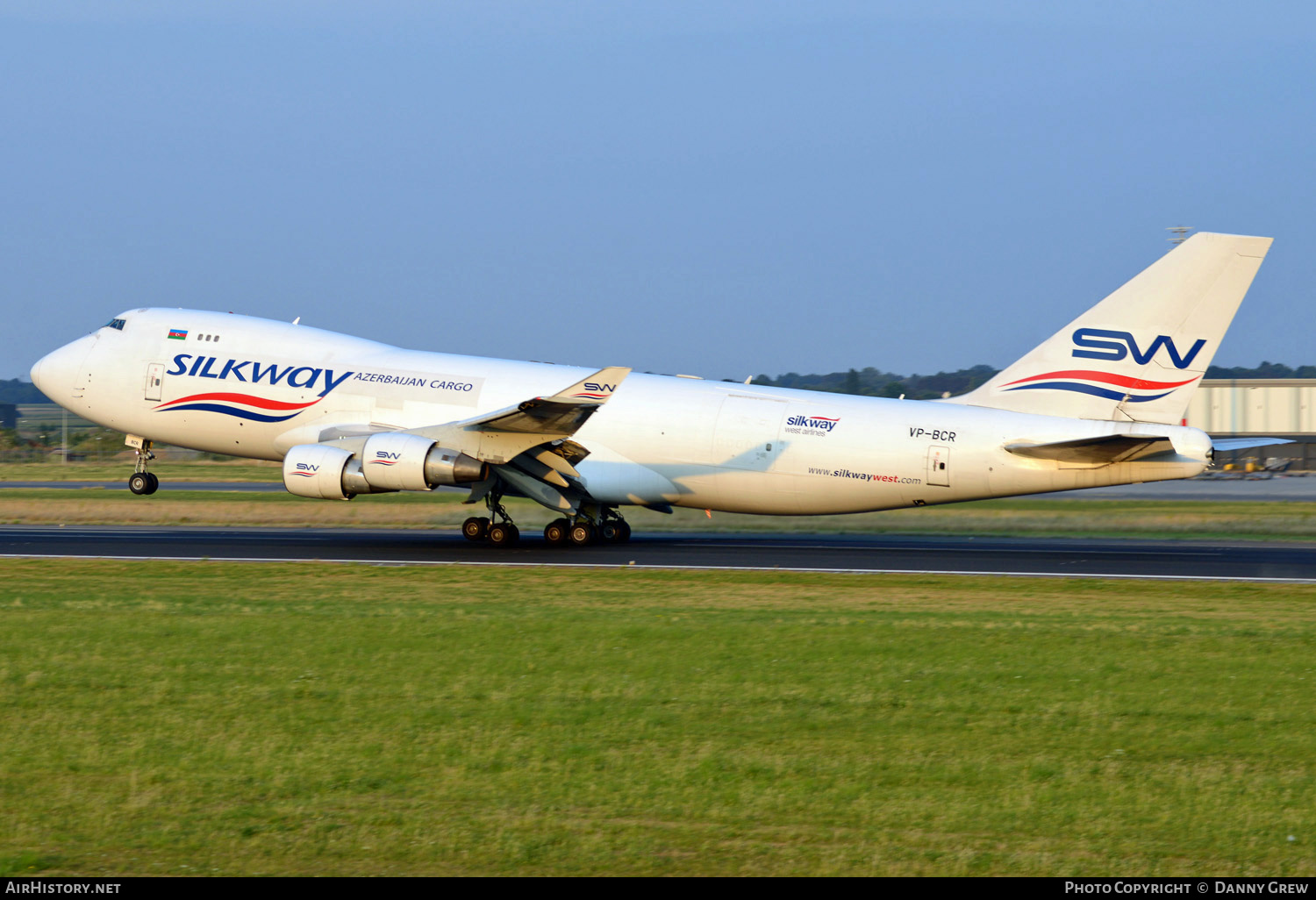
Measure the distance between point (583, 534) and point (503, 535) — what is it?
195 cm

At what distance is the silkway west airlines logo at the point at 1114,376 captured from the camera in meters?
24.7

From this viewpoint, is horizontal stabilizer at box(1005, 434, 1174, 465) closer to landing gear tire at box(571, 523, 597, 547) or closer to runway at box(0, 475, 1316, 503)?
landing gear tire at box(571, 523, 597, 547)

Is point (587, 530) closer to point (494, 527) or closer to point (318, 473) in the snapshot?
point (494, 527)

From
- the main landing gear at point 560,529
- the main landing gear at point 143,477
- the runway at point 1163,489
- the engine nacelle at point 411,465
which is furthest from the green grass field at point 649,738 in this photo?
the runway at point 1163,489

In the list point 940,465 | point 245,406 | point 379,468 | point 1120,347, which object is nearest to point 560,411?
point 379,468

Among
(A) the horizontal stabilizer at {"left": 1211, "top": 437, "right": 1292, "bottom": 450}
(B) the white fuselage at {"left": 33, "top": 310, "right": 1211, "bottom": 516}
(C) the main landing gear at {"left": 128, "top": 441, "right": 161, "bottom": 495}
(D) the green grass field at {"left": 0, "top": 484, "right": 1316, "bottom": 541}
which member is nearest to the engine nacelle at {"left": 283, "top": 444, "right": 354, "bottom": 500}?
(B) the white fuselage at {"left": 33, "top": 310, "right": 1211, "bottom": 516}

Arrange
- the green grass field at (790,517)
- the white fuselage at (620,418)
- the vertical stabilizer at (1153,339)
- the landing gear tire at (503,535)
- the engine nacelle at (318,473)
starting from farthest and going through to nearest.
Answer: the green grass field at (790,517) < the landing gear tire at (503,535) < the engine nacelle at (318,473) < the white fuselage at (620,418) < the vertical stabilizer at (1153,339)

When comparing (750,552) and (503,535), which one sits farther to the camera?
(503,535)

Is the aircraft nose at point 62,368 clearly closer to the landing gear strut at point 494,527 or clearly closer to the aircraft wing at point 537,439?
the aircraft wing at point 537,439

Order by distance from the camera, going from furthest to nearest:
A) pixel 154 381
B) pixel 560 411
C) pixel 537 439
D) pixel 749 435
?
pixel 154 381
pixel 749 435
pixel 537 439
pixel 560 411

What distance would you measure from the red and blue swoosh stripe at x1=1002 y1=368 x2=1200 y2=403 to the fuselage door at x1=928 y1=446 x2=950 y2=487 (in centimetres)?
240

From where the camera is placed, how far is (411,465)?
2611cm

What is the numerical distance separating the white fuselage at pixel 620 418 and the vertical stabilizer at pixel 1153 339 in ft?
2.20
